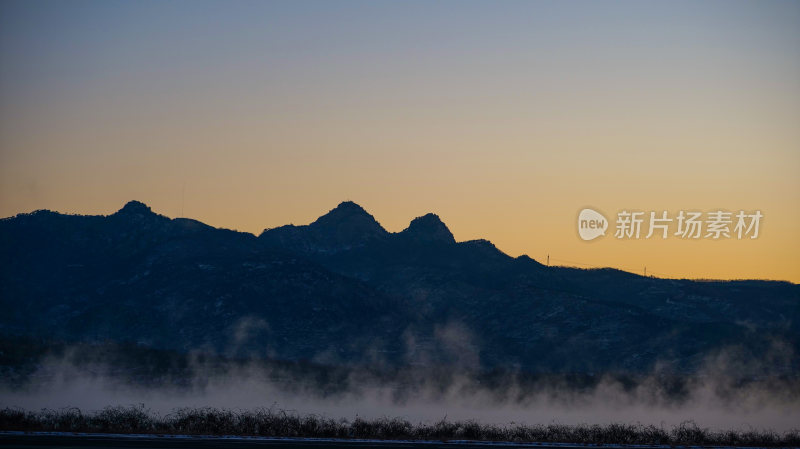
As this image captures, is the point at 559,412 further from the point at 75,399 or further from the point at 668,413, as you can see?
the point at 75,399

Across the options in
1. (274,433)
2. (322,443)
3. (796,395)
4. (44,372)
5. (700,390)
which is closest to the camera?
(322,443)

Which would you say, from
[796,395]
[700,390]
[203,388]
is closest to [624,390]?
[700,390]

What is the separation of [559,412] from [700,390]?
5364 centimetres

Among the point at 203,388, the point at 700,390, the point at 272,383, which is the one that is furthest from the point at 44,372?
the point at 700,390

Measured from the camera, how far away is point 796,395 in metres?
140

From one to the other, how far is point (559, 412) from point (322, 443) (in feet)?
184

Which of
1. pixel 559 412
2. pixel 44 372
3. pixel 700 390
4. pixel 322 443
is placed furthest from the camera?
pixel 700 390

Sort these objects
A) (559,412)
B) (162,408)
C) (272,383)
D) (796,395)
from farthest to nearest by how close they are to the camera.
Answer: (796,395) → (272,383) → (559,412) → (162,408)

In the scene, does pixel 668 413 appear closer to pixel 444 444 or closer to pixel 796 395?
pixel 796 395

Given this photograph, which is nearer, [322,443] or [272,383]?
[322,443]

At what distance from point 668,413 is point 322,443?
2592 inches

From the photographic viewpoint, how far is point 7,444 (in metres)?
46.8

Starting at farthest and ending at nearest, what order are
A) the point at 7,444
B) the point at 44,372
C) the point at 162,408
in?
1. the point at 44,372
2. the point at 162,408
3. the point at 7,444

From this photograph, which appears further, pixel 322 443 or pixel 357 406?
pixel 357 406
